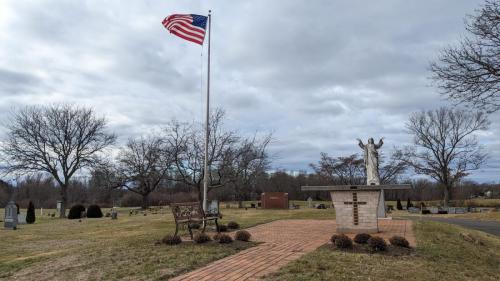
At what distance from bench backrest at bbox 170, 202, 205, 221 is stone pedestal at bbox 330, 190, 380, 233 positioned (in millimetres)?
4113

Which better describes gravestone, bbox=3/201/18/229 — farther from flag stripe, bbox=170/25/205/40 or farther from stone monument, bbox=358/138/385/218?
stone monument, bbox=358/138/385/218

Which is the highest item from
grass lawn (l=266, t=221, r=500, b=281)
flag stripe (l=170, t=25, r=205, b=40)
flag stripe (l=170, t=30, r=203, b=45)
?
flag stripe (l=170, t=25, r=205, b=40)

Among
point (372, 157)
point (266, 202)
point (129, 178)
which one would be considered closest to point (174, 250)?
point (372, 157)

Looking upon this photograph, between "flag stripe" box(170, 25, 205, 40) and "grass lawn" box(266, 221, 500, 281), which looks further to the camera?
"flag stripe" box(170, 25, 205, 40)

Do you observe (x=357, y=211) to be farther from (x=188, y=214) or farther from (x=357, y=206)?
(x=188, y=214)

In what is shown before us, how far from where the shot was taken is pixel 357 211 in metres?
12.7

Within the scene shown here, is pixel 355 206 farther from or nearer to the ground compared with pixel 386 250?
farther from the ground

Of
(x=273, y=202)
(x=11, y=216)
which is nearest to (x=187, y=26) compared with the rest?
(x=11, y=216)

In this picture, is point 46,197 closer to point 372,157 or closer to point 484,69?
point 372,157

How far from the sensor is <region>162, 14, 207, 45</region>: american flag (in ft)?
49.4

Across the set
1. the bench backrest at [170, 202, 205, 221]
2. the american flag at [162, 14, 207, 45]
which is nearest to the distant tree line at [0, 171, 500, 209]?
the american flag at [162, 14, 207, 45]

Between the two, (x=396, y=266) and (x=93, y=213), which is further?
(x=93, y=213)

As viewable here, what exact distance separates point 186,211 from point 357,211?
5.01 m

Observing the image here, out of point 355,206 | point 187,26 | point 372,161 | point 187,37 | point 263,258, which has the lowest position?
point 263,258
